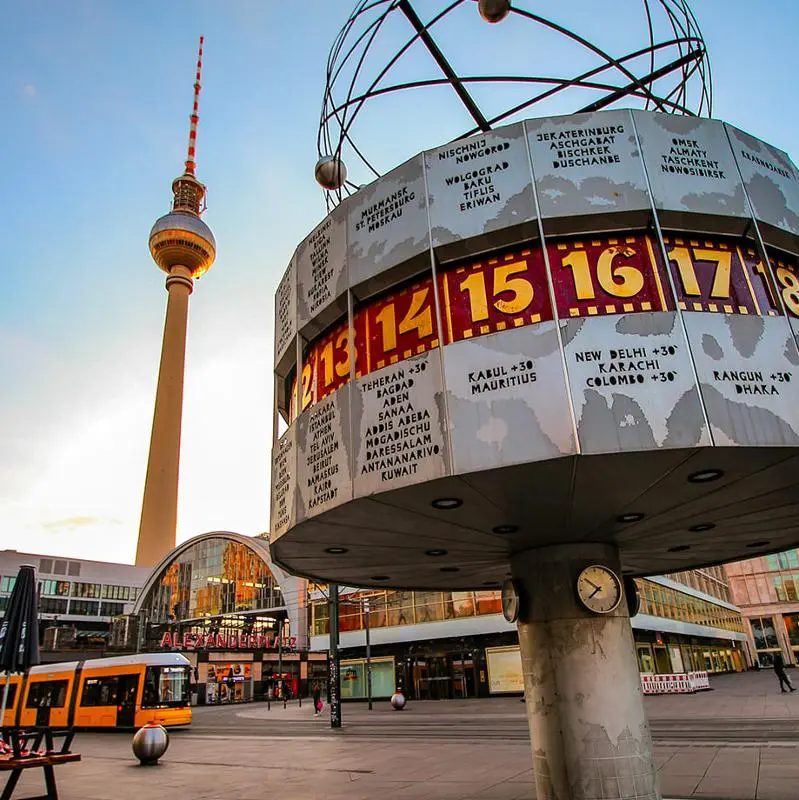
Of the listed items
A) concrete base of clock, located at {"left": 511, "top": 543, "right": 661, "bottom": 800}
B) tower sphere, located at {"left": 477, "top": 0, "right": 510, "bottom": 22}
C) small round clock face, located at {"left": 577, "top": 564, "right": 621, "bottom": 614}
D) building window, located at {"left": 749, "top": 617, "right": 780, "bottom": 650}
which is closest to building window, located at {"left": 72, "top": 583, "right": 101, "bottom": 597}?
building window, located at {"left": 749, "top": 617, "right": 780, "bottom": 650}

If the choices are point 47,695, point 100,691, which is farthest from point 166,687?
point 47,695

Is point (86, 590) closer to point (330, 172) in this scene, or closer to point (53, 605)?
point (53, 605)

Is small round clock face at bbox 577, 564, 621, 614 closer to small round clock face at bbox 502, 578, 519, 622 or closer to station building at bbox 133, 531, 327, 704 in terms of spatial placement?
small round clock face at bbox 502, 578, 519, 622

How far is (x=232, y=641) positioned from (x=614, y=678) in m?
60.7

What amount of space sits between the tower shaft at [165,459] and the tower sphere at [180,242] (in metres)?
14.4

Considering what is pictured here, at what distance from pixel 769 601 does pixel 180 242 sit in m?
108

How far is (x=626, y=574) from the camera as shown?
42.3 feet

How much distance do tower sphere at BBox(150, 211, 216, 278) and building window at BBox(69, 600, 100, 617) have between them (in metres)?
60.6

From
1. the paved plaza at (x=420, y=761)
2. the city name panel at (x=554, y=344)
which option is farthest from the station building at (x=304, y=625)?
the city name panel at (x=554, y=344)

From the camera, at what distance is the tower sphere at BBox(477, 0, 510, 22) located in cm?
811

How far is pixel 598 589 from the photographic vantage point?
28.3 feet

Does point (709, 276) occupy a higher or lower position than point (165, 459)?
lower

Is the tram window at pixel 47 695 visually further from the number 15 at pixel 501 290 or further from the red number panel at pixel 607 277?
the red number panel at pixel 607 277

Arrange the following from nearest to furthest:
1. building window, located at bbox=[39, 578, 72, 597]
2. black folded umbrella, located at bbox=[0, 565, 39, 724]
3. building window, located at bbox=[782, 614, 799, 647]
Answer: black folded umbrella, located at bbox=[0, 565, 39, 724]
building window, located at bbox=[782, 614, 799, 647]
building window, located at bbox=[39, 578, 72, 597]
